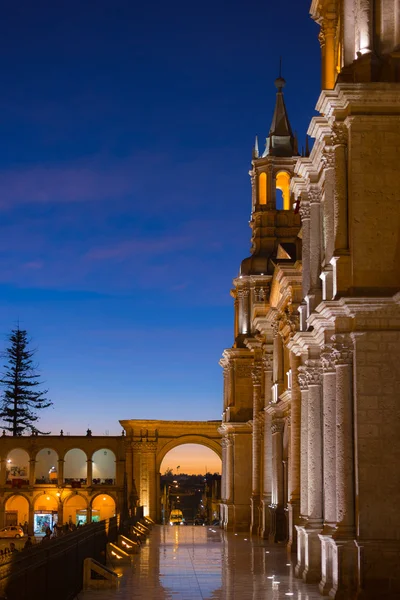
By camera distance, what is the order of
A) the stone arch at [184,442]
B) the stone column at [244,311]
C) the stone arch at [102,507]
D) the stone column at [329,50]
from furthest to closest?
the stone arch at [102,507] → the stone arch at [184,442] → the stone column at [244,311] → the stone column at [329,50]

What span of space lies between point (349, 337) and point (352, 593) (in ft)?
16.7

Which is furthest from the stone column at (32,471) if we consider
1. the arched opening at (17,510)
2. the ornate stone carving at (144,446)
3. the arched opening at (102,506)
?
the ornate stone carving at (144,446)

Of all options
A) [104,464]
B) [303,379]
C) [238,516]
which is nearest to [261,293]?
[238,516]

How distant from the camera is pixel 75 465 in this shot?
7512cm

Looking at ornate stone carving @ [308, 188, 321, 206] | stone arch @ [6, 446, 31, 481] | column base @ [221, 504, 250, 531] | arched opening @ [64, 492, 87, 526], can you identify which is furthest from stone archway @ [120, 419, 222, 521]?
ornate stone carving @ [308, 188, 321, 206]

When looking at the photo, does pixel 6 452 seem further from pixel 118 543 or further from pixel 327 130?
pixel 327 130

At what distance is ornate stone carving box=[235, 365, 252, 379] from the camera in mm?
51594

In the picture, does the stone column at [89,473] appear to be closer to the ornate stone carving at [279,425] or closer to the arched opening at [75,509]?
the arched opening at [75,509]

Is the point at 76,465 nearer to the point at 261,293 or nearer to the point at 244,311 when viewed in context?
the point at 244,311

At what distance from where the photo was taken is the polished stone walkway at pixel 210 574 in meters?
21.7

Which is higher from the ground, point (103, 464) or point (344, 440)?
point (344, 440)

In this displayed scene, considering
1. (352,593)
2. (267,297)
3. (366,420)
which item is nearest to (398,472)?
(366,420)

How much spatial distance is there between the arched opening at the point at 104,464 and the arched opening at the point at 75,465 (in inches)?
31.8

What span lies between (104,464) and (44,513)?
24.3 feet
